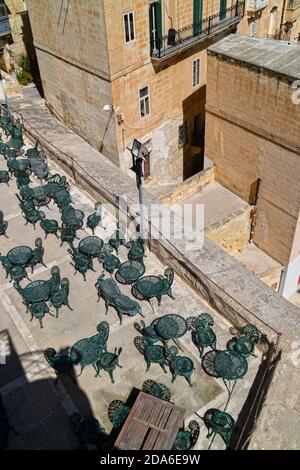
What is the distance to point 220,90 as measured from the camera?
16766 millimetres

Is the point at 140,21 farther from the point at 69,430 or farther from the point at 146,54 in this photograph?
the point at 69,430

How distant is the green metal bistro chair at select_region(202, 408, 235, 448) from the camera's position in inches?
313

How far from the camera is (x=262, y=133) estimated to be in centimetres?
1598

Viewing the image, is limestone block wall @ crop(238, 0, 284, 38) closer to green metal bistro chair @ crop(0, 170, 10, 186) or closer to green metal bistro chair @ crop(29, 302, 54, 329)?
green metal bistro chair @ crop(0, 170, 10, 186)

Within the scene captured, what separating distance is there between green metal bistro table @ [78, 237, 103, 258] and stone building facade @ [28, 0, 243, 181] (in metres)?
8.38

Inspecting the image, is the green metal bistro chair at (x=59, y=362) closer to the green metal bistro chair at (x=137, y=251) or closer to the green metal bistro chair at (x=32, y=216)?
the green metal bistro chair at (x=137, y=251)

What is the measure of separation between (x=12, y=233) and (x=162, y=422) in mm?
7834

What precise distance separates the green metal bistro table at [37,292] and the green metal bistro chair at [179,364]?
3.27 m

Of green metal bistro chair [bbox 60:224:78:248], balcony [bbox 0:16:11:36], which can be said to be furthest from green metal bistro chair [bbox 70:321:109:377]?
balcony [bbox 0:16:11:36]

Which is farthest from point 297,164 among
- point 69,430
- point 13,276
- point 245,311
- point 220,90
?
point 69,430

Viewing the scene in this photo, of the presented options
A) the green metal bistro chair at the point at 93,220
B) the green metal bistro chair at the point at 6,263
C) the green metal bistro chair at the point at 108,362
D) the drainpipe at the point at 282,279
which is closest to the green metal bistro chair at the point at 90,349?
the green metal bistro chair at the point at 108,362

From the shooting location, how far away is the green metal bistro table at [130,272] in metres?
11.0

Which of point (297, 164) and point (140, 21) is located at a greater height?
point (140, 21)
